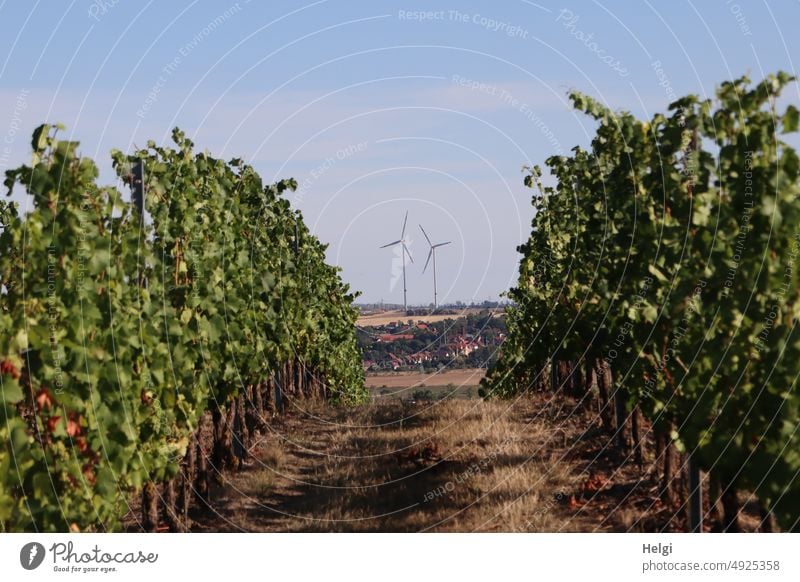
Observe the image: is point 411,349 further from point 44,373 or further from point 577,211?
point 44,373

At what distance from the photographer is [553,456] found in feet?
52.7

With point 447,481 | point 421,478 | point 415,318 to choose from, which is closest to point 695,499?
point 447,481

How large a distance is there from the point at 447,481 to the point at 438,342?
7283cm

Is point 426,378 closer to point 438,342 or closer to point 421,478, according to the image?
point 438,342

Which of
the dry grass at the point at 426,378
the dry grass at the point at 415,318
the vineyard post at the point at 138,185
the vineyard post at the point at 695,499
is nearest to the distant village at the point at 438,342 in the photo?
the dry grass at the point at 426,378

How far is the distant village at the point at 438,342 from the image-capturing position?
264ft

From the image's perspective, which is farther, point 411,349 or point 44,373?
point 411,349

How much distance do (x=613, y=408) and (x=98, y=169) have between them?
1054 cm

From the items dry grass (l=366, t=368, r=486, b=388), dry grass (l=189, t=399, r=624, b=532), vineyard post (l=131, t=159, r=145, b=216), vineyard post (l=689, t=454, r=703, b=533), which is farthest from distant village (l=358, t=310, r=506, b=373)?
vineyard post (l=689, t=454, r=703, b=533)

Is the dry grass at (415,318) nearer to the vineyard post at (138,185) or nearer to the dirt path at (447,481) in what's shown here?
the dirt path at (447,481)

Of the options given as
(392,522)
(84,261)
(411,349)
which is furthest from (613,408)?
(411,349)

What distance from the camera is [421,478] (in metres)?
15.6

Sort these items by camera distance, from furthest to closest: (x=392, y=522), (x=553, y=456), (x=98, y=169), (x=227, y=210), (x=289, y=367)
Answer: (x=289, y=367), (x=227, y=210), (x=553, y=456), (x=392, y=522), (x=98, y=169)

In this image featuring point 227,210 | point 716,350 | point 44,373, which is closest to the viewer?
point 44,373
